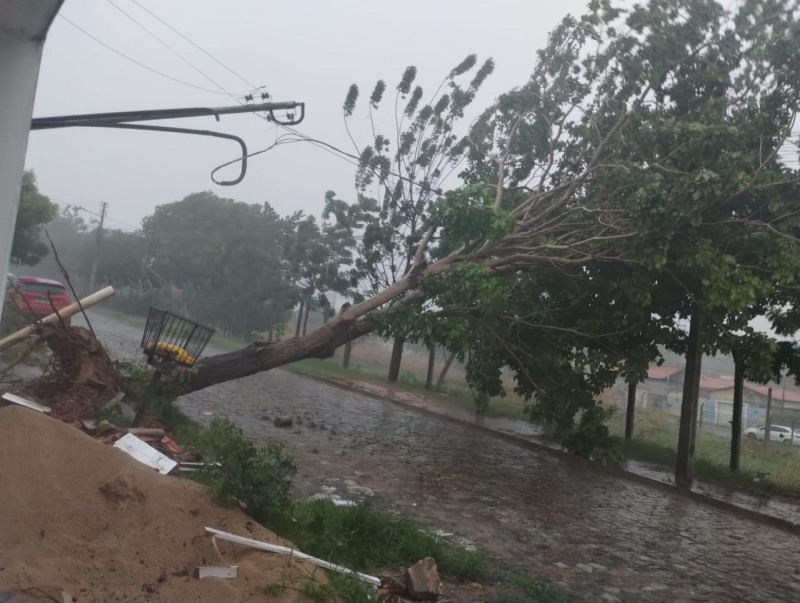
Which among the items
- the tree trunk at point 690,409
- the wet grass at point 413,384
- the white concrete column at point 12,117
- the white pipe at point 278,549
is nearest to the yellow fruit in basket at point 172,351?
the white pipe at point 278,549

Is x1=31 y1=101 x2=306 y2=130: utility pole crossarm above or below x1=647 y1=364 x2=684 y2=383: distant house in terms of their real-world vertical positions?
above

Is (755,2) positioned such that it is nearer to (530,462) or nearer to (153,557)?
(530,462)

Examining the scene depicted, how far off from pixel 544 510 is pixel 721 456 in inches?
347

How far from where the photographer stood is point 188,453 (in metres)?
6.82

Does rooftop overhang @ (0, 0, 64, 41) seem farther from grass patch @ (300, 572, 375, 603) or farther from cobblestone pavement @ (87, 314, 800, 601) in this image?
cobblestone pavement @ (87, 314, 800, 601)

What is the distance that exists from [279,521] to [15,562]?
1.78 metres

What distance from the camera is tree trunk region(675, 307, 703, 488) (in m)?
12.6

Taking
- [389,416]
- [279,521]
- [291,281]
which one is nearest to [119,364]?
[279,521]

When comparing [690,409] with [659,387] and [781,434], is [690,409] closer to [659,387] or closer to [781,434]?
[781,434]

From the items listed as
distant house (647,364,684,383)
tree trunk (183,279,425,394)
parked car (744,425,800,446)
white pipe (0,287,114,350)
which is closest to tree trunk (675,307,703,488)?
parked car (744,425,800,446)

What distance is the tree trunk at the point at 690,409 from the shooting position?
1262 centimetres

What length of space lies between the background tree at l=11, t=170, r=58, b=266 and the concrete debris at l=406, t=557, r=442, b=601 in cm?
1853

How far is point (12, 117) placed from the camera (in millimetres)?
3133

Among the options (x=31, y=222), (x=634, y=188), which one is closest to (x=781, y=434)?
(x=634, y=188)
